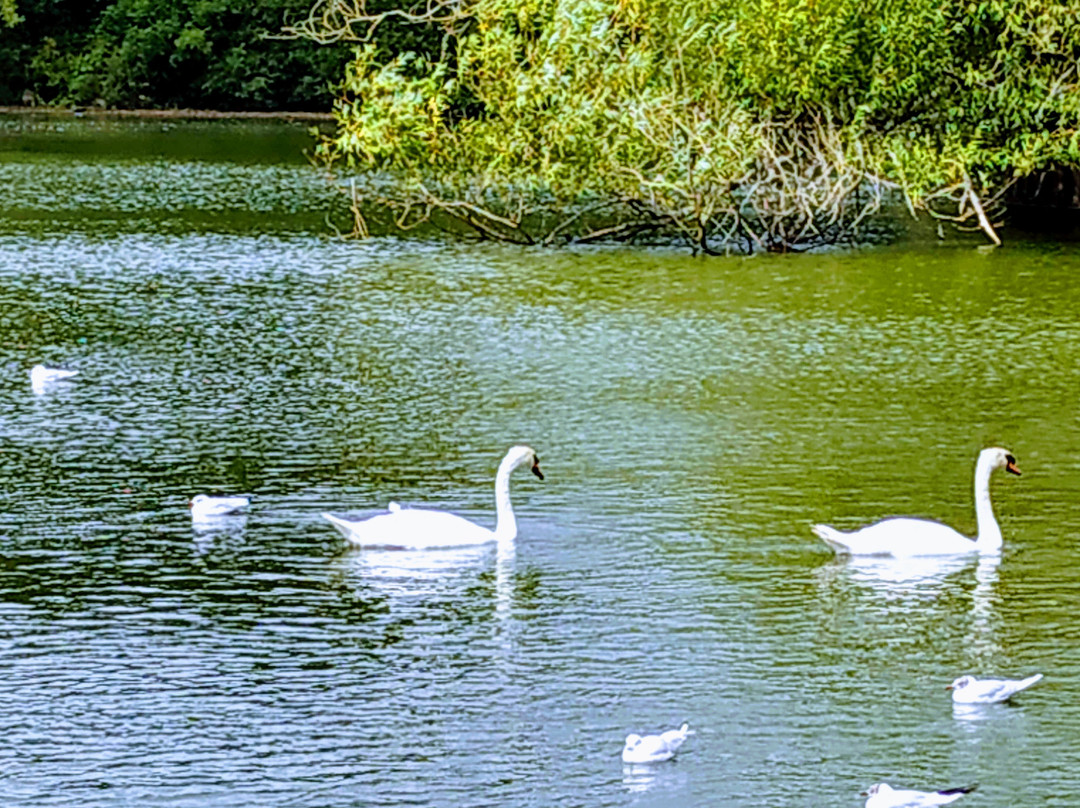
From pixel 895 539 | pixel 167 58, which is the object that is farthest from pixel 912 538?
pixel 167 58

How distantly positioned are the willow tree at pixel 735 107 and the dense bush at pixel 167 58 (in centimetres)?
4748

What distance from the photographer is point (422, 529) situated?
13484mm

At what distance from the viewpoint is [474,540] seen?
1362 centimetres

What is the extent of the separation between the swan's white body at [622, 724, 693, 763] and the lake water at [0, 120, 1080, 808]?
0.07 m

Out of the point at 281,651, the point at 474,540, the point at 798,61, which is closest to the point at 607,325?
the point at 798,61

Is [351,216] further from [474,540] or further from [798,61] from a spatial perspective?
[474,540]

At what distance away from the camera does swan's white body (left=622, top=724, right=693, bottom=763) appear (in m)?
9.49

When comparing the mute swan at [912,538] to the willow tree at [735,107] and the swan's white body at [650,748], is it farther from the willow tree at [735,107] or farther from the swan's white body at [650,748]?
the willow tree at [735,107]

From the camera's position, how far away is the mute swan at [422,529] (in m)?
13.5

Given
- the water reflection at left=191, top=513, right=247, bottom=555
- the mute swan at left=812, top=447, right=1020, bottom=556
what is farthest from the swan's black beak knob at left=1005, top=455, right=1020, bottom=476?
the water reflection at left=191, top=513, right=247, bottom=555

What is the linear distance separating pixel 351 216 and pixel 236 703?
89.6 feet

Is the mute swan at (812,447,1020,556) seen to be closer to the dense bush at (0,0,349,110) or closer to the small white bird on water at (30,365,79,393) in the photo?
the small white bird on water at (30,365,79,393)

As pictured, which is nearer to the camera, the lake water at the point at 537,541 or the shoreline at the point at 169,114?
the lake water at the point at 537,541

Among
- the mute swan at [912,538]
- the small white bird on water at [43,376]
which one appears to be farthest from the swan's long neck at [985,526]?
the small white bird on water at [43,376]
